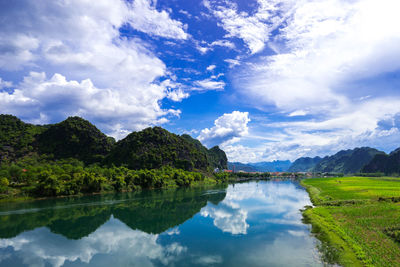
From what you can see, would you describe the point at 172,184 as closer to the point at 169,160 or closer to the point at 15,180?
the point at 169,160

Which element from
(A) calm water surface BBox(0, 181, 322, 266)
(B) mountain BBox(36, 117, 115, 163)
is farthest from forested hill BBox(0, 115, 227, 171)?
(A) calm water surface BBox(0, 181, 322, 266)

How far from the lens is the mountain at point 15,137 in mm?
97625

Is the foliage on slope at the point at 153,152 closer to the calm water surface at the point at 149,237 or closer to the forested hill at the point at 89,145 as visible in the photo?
the forested hill at the point at 89,145

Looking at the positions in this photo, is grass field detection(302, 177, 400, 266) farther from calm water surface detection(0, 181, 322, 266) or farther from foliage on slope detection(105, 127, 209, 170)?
foliage on slope detection(105, 127, 209, 170)

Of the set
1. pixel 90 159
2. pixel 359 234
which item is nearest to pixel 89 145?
pixel 90 159

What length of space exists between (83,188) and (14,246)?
38.3 m

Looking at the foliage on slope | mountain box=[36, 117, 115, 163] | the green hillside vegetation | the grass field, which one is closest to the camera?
the grass field

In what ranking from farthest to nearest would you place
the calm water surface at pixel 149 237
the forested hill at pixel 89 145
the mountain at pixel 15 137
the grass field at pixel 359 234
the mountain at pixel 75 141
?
1. the mountain at pixel 75 141
2. the forested hill at pixel 89 145
3. the mountain at pixel 15 137
4. the calm water surface at pixel 149 237
5. the grass field at pixel 359 234

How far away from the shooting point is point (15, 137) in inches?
4222

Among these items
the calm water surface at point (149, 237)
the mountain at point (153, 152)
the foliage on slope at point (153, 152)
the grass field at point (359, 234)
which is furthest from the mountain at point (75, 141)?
the grass field at point (359, 234)

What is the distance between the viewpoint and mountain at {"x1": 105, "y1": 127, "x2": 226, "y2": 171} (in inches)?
4496

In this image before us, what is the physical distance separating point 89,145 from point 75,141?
735cm

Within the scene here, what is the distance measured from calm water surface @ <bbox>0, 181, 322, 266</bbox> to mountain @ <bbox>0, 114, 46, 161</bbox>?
2832 inches

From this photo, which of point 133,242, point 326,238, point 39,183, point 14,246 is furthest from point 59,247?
point 39,183
